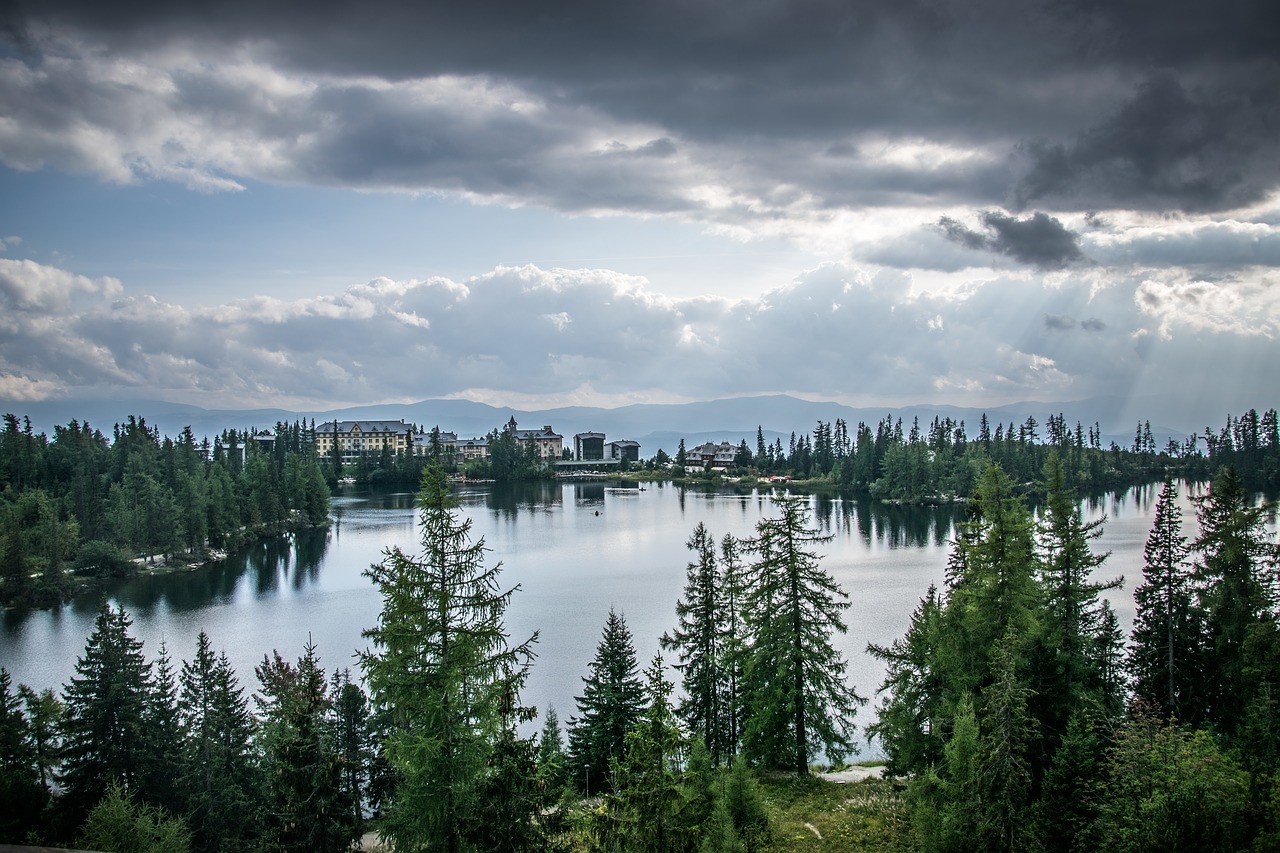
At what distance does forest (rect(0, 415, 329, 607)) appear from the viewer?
6103 centimetres

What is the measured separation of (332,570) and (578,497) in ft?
219

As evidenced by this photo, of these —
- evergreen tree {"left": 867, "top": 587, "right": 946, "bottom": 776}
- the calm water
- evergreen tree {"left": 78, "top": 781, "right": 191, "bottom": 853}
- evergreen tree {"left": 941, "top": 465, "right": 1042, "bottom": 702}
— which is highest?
evergreen tree {"left": 941, "top": 465, "right": 1042, "bottom": 702}

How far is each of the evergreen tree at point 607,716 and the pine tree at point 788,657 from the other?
382 centimetres

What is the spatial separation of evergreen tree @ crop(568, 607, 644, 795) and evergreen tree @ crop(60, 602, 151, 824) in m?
12.8

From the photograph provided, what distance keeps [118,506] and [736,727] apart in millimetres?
73275

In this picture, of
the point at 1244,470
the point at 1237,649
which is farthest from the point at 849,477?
the point at 1237,649

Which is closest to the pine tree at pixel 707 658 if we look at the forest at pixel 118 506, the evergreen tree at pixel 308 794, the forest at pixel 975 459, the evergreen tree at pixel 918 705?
the evergreen tree at pixel 918 705

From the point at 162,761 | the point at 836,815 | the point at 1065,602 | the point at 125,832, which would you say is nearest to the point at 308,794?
the point at 125,832

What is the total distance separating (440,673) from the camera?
1428 cm

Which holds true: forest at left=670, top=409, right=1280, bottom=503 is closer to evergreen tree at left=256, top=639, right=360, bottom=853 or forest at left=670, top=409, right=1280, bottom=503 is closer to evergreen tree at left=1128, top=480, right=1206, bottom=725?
evergreen tree at left=1128, top=480, right=1206, bottom=725

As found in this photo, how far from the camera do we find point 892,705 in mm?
23016

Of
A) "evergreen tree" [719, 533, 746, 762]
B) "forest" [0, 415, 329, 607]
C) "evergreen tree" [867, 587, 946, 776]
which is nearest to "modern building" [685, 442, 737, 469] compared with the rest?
"forest" [0, 415, 329, 607]

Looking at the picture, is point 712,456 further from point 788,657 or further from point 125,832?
point 125,832

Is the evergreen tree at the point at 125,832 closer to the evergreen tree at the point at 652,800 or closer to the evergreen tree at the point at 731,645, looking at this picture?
the evergreen tree at the point at 652,800
